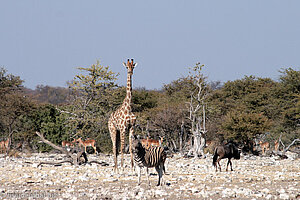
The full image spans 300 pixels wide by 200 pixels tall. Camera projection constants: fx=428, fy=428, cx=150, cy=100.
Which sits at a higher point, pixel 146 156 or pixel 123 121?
pixel 123 121

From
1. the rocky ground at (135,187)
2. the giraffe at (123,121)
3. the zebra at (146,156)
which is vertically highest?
the giraffe at (123,121)

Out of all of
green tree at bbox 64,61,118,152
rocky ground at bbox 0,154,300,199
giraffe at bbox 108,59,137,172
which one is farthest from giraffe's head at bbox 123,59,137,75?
green tree at bbox 64,61,118,152

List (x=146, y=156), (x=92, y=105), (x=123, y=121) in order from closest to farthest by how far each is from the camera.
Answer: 1. (x=146, y=156)
2. (x=123, y=121)
3. (x=92, y=105)

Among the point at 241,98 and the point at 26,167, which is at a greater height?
the point at 241,98

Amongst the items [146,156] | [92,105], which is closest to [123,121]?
[146,156]

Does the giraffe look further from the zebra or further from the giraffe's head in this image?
the zebra

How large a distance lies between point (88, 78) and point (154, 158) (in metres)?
17.8

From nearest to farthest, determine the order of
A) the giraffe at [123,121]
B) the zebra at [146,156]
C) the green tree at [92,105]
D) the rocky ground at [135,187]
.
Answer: the rocky ground at [135,187] → the zebra at [146,156] → the giraffe at [123,121] → the green tree at [92,105]

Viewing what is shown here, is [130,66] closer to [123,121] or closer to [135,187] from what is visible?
[123,121]

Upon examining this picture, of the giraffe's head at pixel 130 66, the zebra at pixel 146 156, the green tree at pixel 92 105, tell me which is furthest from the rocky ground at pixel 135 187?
the green tree at pixel 92 105

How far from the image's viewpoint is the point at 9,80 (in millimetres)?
33594

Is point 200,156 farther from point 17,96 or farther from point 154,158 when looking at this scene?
point 154,158

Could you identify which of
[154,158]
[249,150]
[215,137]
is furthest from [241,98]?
[154,158]

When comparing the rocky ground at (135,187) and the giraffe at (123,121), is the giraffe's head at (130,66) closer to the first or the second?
the giraffe at (123,121)
